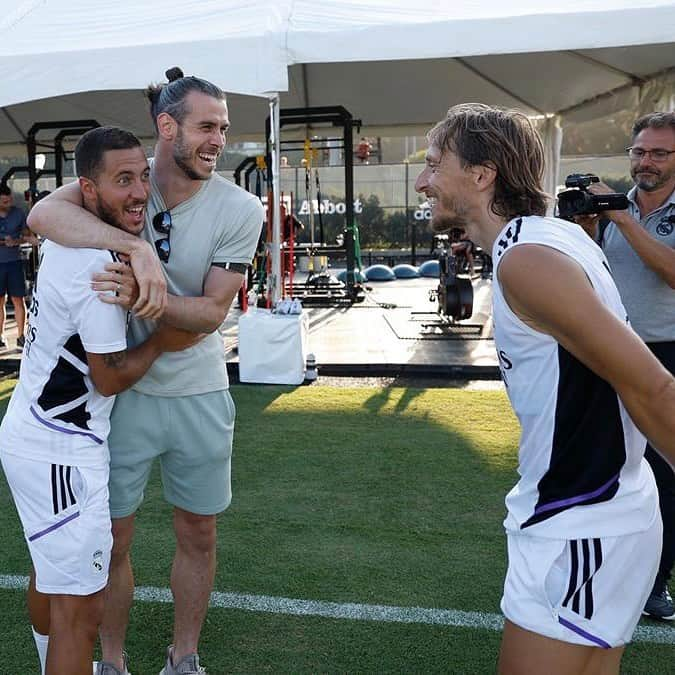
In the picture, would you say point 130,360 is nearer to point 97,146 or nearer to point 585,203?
point 97,146

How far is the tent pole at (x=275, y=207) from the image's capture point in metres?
6.59

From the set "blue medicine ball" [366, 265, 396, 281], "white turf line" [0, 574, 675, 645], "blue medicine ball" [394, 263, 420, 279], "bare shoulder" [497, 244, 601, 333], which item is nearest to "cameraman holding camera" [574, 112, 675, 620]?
"white turf line" [0, 574, 675, 645]

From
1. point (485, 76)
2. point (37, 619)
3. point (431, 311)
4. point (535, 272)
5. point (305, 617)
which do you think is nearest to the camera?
point (535, 272)

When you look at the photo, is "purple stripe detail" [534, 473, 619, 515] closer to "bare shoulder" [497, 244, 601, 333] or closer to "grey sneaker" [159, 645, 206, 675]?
"bare shoulder" [497, 244, 601, 333]

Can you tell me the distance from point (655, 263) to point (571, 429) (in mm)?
1595

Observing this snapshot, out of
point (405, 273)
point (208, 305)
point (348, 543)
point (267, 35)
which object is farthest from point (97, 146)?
point (405, 273)

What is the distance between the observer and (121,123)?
39.6 ft

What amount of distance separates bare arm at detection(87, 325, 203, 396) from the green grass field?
120 centimetres

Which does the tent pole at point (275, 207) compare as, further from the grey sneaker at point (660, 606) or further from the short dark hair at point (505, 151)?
the short dark hair at point (505, 151)

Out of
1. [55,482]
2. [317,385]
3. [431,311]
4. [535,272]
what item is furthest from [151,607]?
[431,311]

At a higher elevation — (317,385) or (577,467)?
(577,467)

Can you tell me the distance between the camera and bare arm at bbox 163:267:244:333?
226cm

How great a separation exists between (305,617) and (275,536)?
791mm

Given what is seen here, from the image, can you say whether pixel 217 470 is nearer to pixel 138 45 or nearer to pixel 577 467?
pixel 577 467
